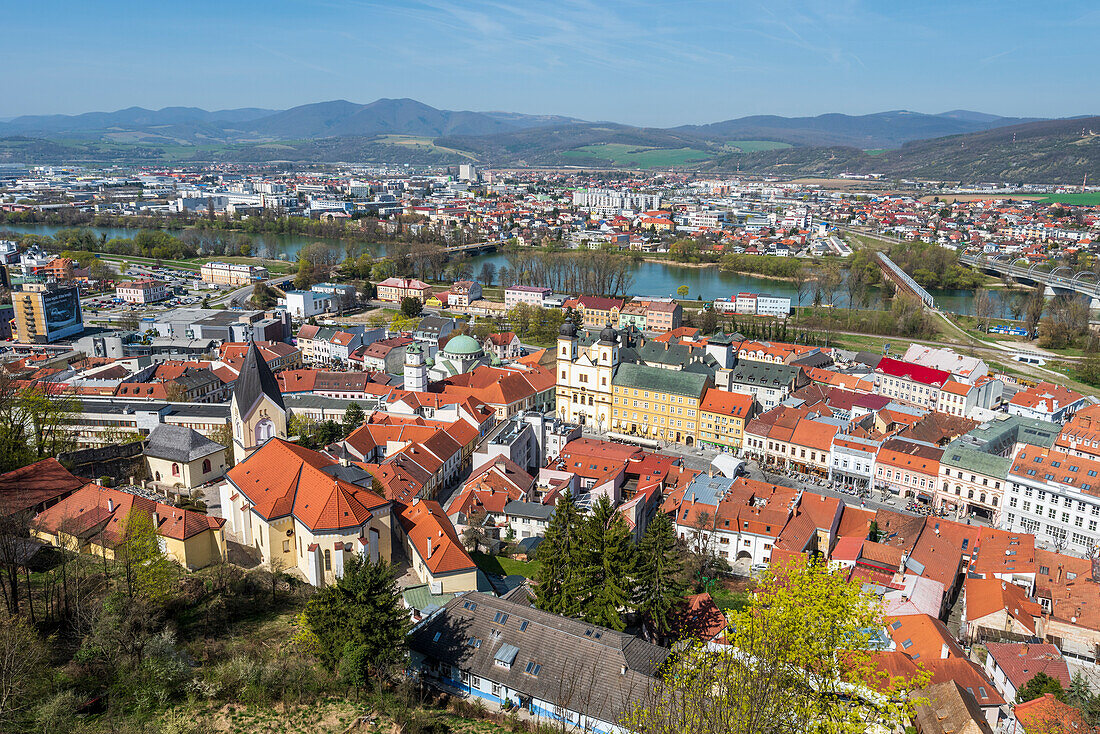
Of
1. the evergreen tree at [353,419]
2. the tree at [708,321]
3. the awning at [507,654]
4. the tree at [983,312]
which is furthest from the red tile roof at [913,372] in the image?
the awning at [507,654]

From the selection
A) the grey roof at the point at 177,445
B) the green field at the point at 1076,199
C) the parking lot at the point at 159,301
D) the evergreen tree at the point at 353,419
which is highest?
the green field at the point at 1076,199

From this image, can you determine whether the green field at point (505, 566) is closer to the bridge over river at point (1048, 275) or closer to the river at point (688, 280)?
the river at point (688, 280)

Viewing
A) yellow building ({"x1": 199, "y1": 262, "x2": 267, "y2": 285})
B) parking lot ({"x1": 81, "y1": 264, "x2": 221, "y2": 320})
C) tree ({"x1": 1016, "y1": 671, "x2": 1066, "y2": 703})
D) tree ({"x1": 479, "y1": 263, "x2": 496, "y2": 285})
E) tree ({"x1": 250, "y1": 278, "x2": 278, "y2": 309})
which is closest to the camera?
tree ({"x1": 1016, "y1": 671, "x2": 1066, "y2": 703})

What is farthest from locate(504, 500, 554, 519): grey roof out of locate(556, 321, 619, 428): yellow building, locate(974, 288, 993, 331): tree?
locate(974, 288, 993, 331): tree

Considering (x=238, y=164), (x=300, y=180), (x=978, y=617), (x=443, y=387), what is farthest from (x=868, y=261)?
(x=238, y=164)

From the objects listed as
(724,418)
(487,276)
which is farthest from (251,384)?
(487,276)

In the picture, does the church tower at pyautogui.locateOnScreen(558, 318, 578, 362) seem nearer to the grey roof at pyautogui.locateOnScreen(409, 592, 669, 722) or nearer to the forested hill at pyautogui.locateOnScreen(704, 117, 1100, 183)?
the grey roof at pyautogui.locateOnScreen(409, 592, 669, 722)

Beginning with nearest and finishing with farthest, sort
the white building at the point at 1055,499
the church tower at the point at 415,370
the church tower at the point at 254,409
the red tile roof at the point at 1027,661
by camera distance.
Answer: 1. the red tile roof at the point at 1027,661
2. the church tower at the point at 254,409
3. the white building at the point at 1055,499
4. the church tower at the point at 415,370
